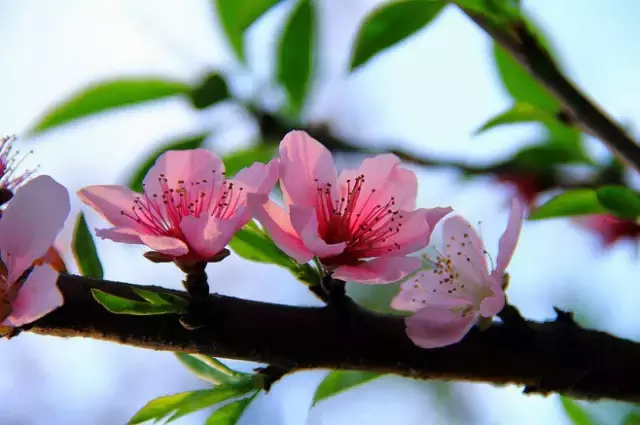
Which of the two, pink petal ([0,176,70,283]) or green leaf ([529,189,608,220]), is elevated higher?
green leaf ([529,189,608,220])

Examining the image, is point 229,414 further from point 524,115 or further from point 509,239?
point 524,115

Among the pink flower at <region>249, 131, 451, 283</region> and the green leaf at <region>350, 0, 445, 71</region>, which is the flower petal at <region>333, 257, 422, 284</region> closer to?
the pink flower at <region>249, 131, 451, 283</region>

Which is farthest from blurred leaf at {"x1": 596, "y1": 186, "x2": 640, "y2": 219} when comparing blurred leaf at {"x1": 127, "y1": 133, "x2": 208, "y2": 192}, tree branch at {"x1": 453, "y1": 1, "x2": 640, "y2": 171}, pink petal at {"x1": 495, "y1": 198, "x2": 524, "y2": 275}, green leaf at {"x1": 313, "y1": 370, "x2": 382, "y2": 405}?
blurred leaf at {"x1": 127, "y1": 133, "x2": 208, "y2": 192}

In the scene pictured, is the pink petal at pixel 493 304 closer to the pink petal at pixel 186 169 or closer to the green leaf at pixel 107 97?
the pink petal at pixel 186 169

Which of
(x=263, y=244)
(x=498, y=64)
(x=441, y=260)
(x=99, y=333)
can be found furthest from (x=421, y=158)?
(x=99, y=333)

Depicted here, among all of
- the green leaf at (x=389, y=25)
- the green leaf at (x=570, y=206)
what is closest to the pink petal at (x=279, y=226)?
the green leaf at (x=389, y=25)

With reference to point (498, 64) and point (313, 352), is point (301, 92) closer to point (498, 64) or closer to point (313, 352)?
point (498, 64)
